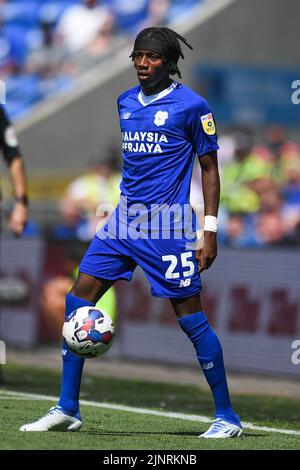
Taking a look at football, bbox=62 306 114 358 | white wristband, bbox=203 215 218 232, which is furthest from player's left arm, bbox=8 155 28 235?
white wristband, bbox=203 215 218 232

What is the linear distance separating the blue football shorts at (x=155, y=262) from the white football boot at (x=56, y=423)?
2.63 ft

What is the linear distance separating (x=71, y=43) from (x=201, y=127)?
525 inches

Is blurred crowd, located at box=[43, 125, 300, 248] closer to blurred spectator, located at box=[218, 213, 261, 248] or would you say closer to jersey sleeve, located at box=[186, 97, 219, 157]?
blurred spectator, located at box=[218, 213, 261, 248]

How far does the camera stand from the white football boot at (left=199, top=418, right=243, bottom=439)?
22.4ft

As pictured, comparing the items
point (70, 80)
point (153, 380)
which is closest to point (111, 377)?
point (153, 380)

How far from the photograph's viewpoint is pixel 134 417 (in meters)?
8.13

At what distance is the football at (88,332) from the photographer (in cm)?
673

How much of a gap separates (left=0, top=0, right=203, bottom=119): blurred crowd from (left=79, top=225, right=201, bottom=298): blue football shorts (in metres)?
12.5

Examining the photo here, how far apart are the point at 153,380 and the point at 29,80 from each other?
902 cm

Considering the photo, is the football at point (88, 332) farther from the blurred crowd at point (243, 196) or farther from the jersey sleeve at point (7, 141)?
the blurred crowd at point (243, 196)

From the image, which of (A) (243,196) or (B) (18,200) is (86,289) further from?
(A) (243,196)

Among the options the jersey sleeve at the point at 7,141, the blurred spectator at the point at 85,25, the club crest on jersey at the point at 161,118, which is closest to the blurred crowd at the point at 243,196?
the jersey sleeve at the point at 7,141

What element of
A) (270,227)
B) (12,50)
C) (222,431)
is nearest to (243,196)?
(270,227)

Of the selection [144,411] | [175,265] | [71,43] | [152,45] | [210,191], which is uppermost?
[71,43]
